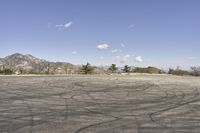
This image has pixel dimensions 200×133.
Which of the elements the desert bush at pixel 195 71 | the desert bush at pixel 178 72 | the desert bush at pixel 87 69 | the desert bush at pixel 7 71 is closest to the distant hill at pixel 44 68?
the desert bush at pixel 7 71

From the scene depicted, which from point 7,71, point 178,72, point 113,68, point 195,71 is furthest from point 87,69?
point 195,71

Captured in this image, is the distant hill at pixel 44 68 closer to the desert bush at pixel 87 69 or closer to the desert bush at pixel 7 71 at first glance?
the desert bush at pixel 7 71

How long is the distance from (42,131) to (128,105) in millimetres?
5052

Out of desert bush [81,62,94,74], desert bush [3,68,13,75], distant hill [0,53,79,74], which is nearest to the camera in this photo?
desert bush [3,68,13,75]

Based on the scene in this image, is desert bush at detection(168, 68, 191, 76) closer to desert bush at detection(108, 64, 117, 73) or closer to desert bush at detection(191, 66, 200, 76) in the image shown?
desert bush at detection(191, 66, 200, 76)

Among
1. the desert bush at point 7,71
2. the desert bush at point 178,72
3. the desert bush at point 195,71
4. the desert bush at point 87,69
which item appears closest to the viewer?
the desert bush at point 7,71

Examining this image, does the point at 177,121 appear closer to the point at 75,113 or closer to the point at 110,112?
the point at 110,112

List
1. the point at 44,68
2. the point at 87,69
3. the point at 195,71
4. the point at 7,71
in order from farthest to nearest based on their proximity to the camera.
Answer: the point at 44,68 < the point at 195,71 < the point at 87,69 < the point at 7,71

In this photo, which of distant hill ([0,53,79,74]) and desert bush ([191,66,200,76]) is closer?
distant hill ([0,53,79,74])

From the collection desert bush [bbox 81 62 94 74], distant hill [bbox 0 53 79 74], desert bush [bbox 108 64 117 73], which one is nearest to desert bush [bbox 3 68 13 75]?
distant hill [bbox 0 53 79 74]

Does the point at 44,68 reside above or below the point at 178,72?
above

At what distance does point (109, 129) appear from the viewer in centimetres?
750

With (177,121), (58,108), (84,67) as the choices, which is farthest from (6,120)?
(84,67)

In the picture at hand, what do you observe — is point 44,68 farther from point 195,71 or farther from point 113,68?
point 195,71
